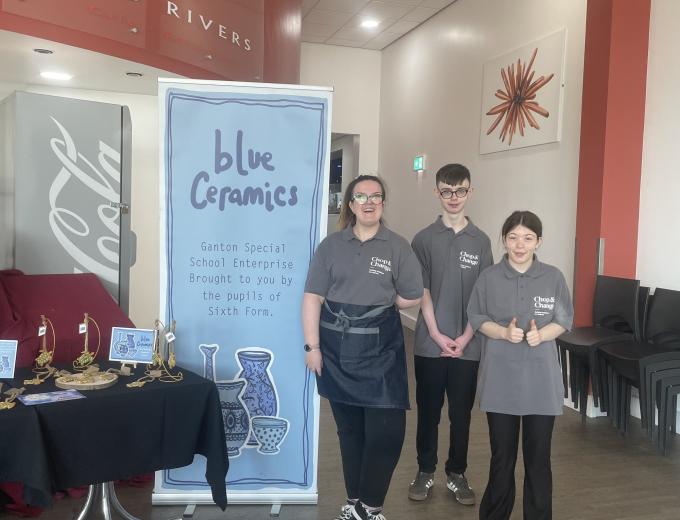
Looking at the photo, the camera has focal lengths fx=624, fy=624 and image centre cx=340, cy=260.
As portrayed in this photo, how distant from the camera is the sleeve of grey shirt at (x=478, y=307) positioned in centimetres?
238

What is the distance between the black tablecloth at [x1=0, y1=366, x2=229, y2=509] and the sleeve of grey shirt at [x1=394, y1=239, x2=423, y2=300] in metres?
0.81

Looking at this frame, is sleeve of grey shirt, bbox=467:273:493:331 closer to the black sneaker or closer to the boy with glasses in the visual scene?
the boy with glasses

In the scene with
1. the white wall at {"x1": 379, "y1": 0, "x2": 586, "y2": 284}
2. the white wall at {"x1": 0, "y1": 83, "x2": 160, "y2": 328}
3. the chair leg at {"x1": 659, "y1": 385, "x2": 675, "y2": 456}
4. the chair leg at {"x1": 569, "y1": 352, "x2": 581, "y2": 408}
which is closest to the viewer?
the chair leg at {"x1": 659, "y1": 385, "x2": 675, "y2": 456}

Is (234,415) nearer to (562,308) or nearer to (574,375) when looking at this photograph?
(562,308)

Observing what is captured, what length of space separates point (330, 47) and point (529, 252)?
682 centimetres

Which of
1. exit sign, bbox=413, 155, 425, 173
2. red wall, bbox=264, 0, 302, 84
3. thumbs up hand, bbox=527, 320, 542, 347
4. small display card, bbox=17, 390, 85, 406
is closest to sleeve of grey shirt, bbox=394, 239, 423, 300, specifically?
thumbs up hand, bbox=527, 320, 542, 347

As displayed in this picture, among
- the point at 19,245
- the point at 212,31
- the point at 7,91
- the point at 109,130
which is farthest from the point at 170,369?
the point at 7,91

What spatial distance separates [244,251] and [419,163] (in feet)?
16.9

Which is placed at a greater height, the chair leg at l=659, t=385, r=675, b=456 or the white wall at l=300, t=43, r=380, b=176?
the white wall at l=300, t=43, r=380, b=176

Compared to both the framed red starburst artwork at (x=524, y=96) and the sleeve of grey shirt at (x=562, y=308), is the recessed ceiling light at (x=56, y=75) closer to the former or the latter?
the sleeve of grey shirt at (x=562, y=308)

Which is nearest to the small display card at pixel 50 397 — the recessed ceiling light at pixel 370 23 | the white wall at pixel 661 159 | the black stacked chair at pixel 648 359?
the black stacked chair at pixel 648 359

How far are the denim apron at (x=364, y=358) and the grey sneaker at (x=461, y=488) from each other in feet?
2.48

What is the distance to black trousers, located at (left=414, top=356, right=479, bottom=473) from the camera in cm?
280

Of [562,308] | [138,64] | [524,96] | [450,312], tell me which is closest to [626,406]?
[450,312]
